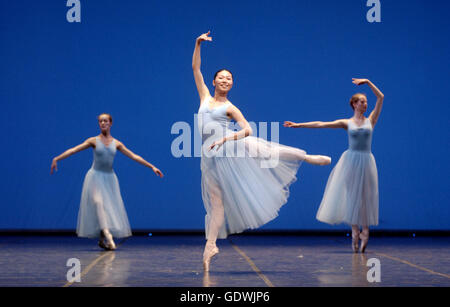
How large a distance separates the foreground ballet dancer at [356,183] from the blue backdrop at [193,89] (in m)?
2.01

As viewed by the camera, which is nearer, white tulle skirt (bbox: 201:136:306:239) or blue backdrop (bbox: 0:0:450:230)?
white tulle skirt (bbox: 201:136:306:239)

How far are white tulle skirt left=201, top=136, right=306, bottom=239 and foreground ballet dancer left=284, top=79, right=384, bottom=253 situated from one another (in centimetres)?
140

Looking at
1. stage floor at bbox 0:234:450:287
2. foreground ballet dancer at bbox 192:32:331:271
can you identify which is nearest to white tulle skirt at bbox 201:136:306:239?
foreground ballet dancer at bbox 192:32:331:271

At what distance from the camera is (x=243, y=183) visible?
453 cm

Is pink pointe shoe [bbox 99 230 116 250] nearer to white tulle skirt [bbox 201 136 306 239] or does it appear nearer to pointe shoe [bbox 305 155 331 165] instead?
white tulle skirt [bbox 201 136 306 239]

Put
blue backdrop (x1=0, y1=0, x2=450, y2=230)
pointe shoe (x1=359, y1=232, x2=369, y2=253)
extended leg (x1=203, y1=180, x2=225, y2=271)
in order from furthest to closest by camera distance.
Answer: blue backdrop (x1=0, y1=0, x2=450, y2=230) < pointe shoe (x1=359, y1=232, x2=369, y2=253) < extended leg (x1=203, y1=180, x2=225, y2=271)

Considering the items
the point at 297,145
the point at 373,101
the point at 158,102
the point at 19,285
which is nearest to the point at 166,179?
the point at 158,102

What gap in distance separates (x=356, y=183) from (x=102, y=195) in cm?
251

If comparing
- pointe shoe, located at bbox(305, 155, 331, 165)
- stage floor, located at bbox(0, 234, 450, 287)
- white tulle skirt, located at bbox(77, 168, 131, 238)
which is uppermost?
pointe shoe, located at bbox(305, 155, 331, 165)

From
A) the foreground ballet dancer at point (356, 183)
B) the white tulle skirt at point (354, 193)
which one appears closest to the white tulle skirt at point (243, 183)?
the foreground ballet dancer at point (356, 183)

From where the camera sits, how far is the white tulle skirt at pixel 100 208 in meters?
6.49

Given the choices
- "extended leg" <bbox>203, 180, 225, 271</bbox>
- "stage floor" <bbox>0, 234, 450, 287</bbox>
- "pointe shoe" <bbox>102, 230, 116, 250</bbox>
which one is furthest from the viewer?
"pointe shoe" <bbox>102, 230, 116, 250</bbox>

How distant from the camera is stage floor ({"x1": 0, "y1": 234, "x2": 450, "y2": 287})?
3.82 m

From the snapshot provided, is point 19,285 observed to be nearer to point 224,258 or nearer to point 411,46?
point 224,258
